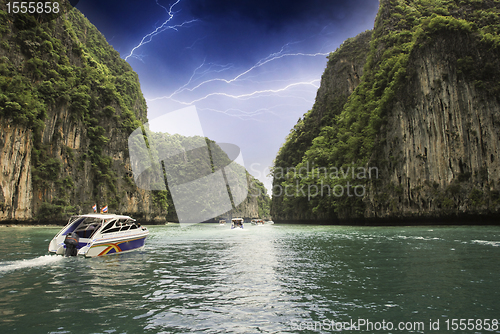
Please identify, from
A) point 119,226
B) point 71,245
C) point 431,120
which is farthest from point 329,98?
point 71,245

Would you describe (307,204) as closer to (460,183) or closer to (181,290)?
(460,183)

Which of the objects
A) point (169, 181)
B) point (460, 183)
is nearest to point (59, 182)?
point (460, 183)

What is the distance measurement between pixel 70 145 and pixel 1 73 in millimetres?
16311

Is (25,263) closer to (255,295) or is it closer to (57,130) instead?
(255,295)

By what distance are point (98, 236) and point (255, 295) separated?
10.7 m

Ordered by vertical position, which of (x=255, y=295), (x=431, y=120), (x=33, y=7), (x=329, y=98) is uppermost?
(x=33, y=7)

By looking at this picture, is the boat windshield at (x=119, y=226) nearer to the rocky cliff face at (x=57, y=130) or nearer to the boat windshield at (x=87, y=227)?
the boat windshield at (x=87, y=227)

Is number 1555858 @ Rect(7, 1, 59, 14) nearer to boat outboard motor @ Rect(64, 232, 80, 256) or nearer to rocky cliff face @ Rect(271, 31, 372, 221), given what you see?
boat outboard motor @ Rect(64, 232, 80, 256)

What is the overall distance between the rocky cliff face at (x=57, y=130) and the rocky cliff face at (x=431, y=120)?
43865 mm

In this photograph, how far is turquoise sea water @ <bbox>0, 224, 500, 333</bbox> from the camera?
6.36 metres

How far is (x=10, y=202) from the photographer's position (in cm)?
3922

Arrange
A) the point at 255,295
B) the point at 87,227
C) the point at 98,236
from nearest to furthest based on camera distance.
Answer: the point at 255,295 < the point at 98,236 < the point at 87,227

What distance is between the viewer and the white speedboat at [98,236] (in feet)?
50.6

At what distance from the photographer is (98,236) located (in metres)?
16.0
